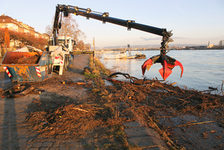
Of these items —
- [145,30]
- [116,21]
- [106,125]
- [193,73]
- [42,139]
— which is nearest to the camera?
[42,139]

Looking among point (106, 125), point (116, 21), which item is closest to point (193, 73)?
point (116, 21)

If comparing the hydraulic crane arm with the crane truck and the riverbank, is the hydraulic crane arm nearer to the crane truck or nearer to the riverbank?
the crane truck

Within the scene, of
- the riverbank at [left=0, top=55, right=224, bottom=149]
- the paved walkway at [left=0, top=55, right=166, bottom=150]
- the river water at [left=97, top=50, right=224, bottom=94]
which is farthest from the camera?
the river water at [left=97, top=50, right=224, bottom=94]

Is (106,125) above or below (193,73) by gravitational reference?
below

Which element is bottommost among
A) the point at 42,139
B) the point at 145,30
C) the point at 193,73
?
the point at 42,139

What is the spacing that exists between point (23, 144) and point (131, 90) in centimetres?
491

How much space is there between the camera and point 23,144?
2760mm

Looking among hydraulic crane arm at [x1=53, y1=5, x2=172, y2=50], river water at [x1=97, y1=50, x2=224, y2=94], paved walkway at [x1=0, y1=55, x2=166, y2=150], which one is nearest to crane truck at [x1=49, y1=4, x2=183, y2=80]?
hydraulic crane arm at [x1=53, y1=5, x2=172, y2=50]

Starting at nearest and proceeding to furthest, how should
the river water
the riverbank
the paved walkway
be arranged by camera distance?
Answer: the paved walkway → the riverbank → the river water

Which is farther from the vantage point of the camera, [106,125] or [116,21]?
[116,21]

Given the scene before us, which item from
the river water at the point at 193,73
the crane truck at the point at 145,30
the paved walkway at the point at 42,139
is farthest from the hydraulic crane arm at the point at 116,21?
the river water at the point at 193,73

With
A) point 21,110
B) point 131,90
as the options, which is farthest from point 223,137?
point 21,110

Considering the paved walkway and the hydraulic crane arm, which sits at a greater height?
the hydraulic crane arm

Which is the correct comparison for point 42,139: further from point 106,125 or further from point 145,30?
point 145,30
